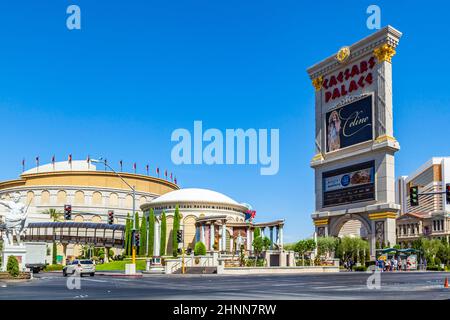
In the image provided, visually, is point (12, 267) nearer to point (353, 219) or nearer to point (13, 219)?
point (13, 219)

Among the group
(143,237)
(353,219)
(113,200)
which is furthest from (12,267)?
(113,200)

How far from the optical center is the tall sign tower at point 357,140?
77375 millimetres

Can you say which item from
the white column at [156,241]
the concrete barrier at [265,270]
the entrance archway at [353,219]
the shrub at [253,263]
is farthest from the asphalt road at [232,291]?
the white column at [156,241]

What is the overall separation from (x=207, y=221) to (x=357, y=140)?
2672 cm

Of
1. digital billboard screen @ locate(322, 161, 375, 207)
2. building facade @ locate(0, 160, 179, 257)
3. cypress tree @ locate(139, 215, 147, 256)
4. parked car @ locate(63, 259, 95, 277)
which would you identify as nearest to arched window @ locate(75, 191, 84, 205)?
building facade @ locate(0, 160, 179, 257)

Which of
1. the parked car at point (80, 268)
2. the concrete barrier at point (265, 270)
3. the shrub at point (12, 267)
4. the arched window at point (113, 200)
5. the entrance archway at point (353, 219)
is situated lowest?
the concrete barrier at point (265, 270)

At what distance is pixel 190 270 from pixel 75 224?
215 feet

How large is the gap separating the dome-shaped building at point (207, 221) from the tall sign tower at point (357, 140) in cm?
1013

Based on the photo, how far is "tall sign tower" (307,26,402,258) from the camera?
77375mm

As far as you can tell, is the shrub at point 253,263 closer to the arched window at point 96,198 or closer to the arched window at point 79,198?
the arched window at point 96,198

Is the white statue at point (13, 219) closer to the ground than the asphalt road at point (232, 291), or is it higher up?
higher up

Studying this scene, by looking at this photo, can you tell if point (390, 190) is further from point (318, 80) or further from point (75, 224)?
point (75, 224)
